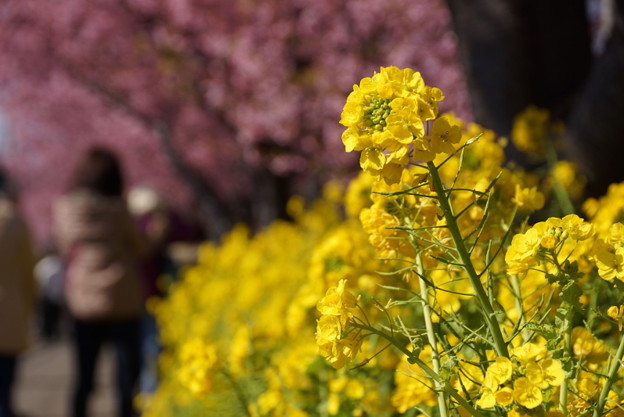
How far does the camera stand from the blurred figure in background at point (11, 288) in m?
4.52

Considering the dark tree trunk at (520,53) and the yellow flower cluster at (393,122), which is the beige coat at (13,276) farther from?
the yellow flower cluster at (393,122)

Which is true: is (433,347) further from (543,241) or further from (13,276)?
(13,276)

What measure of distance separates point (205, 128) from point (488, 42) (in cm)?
929

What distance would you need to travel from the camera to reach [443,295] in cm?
178

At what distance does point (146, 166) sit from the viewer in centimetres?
1703

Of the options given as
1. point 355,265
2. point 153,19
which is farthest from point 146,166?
point 355,265

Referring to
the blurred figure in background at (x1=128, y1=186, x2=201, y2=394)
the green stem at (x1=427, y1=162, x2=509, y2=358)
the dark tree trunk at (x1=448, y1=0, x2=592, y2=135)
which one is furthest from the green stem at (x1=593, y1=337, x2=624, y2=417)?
the blurred figure in background at (x1=128, y1=186, x2=201, y2=394)

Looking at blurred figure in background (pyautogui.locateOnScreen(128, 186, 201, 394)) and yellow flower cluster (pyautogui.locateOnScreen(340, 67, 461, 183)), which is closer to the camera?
yellow flower cluster (pyautogui.locateOnScreen(340, 67, 461, 183))

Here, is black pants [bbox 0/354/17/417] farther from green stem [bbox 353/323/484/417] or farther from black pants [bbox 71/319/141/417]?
green stem [bbox 353/323/484/417]

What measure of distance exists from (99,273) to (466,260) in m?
4.11

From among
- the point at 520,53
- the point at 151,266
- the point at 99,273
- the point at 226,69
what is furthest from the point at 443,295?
the point at 226,69

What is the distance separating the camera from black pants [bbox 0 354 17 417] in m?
4.52

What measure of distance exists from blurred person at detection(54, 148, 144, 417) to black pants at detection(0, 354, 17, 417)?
16.8 inches

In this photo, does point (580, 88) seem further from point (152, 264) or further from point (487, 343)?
point (152, 264)
